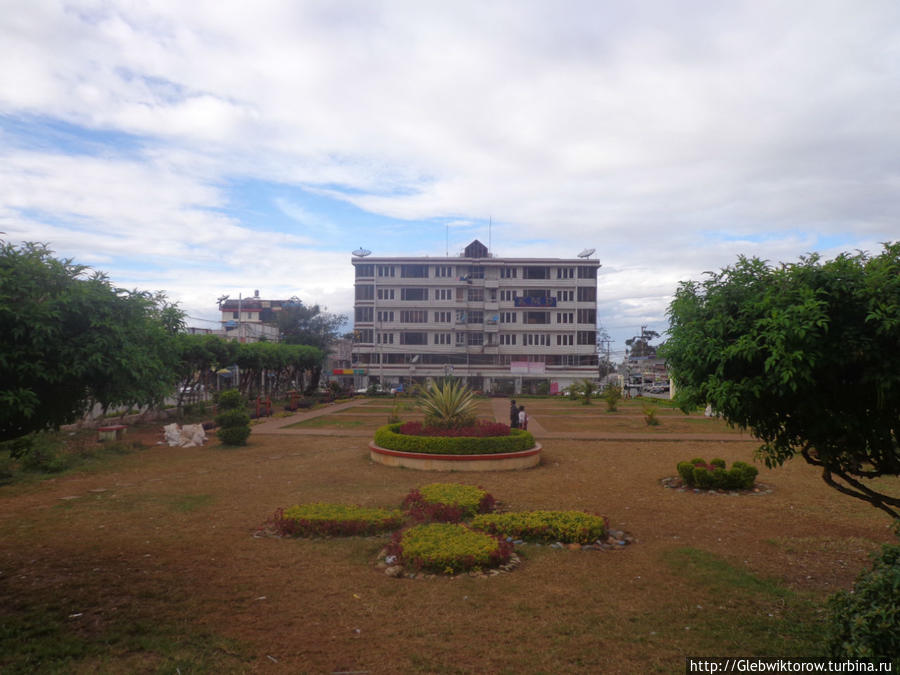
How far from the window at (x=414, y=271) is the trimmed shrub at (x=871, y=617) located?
55.4 m

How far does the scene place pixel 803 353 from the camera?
4055 mm

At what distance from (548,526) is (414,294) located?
5126cm

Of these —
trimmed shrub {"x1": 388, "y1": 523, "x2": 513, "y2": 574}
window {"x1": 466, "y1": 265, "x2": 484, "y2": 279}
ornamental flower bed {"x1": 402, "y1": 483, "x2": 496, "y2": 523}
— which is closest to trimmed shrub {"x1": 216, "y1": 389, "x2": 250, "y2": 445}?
ornamental flower bed {"x1": 402, "y1": 483, "x2": 496, "y2": 523}

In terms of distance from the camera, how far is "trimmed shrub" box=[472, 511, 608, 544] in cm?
794

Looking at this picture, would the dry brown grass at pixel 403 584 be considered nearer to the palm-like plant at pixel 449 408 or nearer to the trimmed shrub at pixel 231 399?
the palm-like plant at pixel 449 408

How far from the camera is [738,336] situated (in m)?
4.70

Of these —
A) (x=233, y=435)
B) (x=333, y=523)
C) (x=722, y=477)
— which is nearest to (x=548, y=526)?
(x=333, y=523)

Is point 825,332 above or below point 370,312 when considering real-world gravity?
below

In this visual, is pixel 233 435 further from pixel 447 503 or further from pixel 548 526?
pixel 548 526

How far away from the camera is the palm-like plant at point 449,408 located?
52.7 ft

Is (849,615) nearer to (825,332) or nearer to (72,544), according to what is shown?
(825,332)

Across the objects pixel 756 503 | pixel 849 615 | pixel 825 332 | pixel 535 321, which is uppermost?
pixel 535 321

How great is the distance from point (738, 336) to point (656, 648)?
2.86 meters

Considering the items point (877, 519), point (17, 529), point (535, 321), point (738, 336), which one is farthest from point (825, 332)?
point (535, 321)
